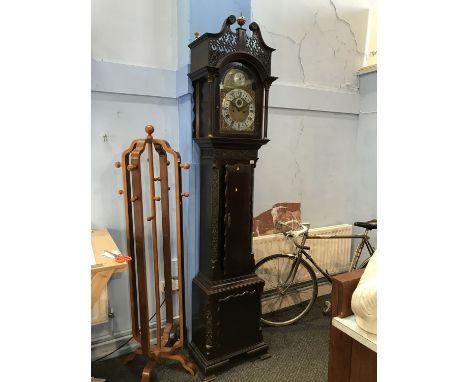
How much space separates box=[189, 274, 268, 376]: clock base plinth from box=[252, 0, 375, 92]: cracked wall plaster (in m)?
1.65

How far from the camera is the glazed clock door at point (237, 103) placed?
1982 millimetres

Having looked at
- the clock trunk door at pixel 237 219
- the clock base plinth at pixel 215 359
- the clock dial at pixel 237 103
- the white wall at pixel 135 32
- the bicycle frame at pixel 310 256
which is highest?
the white wall at pixel 135 32

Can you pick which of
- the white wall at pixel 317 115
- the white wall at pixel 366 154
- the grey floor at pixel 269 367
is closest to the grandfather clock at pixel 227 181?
the grey floor at pixel 269 367

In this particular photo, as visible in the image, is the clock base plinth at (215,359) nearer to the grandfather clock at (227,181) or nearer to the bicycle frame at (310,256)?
the grandfather clock at (227,181)

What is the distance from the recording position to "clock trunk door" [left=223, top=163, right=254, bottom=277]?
2.07m

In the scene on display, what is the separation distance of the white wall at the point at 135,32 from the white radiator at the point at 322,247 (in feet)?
4.87

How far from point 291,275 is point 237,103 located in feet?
4.87

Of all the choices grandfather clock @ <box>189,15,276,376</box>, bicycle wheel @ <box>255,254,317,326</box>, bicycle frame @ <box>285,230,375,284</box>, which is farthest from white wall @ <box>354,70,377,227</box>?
grandfather clock @ <box>189,15,276,376</box>

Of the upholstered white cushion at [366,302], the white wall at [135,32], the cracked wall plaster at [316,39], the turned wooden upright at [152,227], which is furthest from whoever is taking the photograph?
the cracked wall plaster at [316,39]
